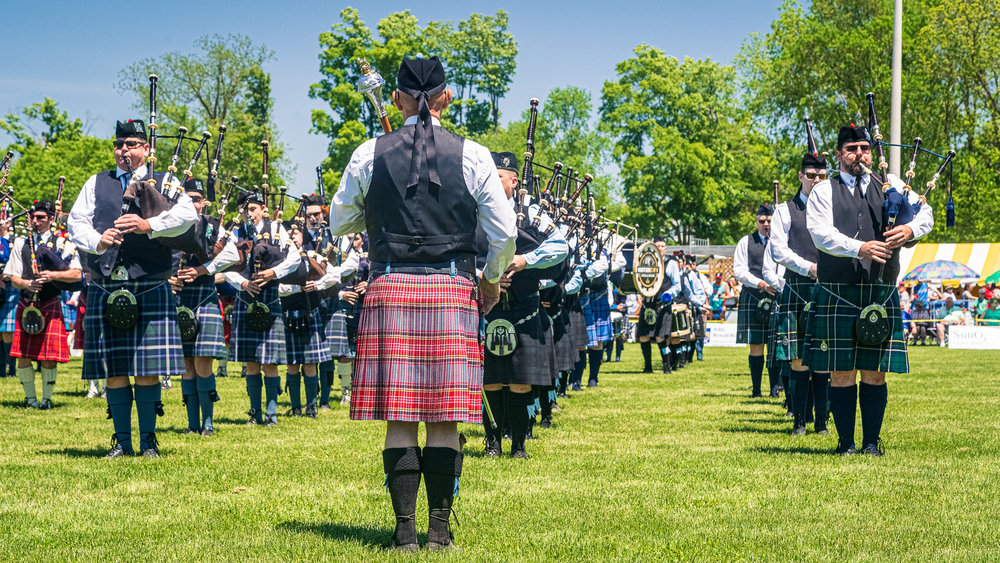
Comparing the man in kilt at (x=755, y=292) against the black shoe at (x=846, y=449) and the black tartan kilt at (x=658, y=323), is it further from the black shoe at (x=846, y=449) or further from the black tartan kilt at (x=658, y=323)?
the black tartan kilt at (x=658, y=323)

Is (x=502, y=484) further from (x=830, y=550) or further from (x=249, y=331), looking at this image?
(x=249, y=331)

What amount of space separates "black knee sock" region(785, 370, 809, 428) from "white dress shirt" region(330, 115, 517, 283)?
4.06m

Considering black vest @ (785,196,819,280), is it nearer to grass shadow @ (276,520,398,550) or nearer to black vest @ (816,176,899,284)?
black vest @ (816,176,899,284)

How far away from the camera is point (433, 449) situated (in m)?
3.78

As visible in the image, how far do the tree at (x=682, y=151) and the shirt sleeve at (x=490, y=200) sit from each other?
3425cm

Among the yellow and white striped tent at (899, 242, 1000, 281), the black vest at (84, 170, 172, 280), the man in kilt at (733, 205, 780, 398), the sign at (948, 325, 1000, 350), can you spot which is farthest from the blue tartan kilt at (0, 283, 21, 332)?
the yellow and white striped tent at (899, 242, 1000, 281)

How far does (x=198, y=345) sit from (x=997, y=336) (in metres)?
18.5

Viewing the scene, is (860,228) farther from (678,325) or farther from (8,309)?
(678,325)

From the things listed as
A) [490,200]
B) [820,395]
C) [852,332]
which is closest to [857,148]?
[852,332]

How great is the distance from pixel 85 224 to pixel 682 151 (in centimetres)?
3380

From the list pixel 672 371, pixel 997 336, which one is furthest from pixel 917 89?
pixel 672 371

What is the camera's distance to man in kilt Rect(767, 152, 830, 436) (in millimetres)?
7082

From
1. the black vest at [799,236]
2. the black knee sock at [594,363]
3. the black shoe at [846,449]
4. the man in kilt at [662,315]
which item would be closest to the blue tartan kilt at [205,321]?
the black vest at [799,236]

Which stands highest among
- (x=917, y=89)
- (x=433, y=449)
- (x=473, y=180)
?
(x=917, y=89)
